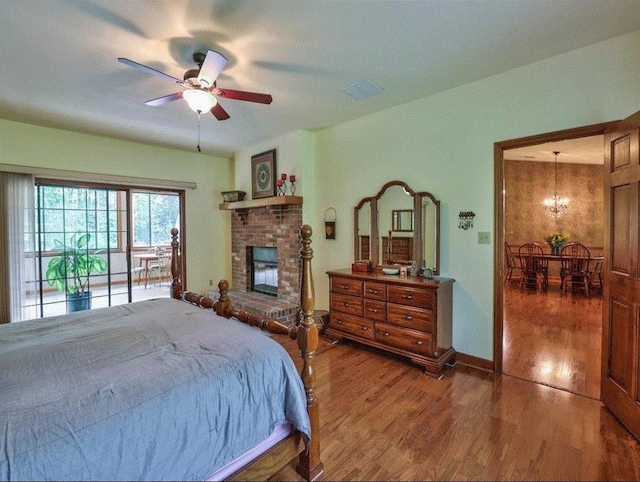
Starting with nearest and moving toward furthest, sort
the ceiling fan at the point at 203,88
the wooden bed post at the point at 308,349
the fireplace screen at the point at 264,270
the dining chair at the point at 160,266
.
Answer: the wooden bed post at the point at 308,349 → the ceiling fan at the point at 203,88 → the fireplace screen at the point at 264,270 → the dining chair at the point at 160,266

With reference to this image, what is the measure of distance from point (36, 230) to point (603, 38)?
5.91m

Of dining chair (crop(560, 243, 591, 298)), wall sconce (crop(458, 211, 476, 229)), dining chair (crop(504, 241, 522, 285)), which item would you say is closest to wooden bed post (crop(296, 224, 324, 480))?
wall sconce (crop(458, 211, 476, 229))

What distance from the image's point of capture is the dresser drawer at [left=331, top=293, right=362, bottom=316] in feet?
11.0

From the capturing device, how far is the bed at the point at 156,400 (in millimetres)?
1018

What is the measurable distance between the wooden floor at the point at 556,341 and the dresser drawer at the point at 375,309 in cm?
117

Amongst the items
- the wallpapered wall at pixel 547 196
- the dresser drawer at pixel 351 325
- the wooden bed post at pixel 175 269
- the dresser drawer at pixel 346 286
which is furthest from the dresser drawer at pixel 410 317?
the wallpapered wall at pixel 547 196

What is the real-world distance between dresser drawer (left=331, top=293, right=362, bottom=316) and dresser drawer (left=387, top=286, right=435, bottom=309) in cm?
40

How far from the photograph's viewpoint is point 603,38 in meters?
2.26

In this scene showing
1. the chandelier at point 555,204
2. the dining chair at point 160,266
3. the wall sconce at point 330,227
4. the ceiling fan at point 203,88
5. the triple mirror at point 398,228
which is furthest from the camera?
the chandelier at point 555,204

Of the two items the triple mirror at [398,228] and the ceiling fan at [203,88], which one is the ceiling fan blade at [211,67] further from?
the triple mirror at [398,228]

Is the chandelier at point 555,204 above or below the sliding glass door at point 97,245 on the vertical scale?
above

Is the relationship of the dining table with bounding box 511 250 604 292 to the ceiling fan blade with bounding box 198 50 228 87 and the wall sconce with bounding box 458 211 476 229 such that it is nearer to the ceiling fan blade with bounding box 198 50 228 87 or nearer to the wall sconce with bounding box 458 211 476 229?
the wall sconce with bounding box 458 211 476 229

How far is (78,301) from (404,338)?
13.9 ft

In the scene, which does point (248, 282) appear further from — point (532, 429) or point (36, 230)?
point (532, 429)
